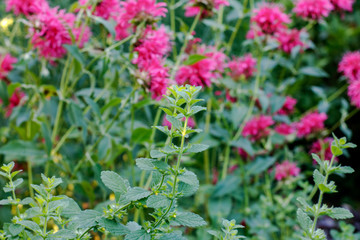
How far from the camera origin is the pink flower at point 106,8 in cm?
101

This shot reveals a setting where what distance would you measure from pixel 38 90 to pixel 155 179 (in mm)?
620

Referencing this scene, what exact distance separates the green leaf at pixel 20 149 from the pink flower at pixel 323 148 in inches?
34.2

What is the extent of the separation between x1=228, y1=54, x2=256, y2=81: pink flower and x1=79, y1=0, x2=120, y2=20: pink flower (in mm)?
454

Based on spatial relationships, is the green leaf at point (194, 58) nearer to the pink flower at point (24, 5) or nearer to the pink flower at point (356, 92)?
the pink flower at point (24, 5)

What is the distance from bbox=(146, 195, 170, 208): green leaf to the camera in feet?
1.59

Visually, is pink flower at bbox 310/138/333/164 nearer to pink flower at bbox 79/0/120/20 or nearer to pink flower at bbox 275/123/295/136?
pink flower at bbox 275/123/295/136

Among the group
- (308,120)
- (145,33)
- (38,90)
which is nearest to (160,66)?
(145,33)

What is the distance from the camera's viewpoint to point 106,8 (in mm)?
1019

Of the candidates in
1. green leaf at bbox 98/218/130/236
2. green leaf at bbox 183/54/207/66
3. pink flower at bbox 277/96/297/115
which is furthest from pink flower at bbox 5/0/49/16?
pink flower at bbox 277/96/297/115

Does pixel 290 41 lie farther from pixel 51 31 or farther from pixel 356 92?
pixel 51 31

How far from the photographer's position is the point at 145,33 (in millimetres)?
929

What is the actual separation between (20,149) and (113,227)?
62 cm

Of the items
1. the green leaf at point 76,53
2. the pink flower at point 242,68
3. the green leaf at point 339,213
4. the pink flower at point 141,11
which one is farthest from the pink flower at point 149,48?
the green leaf at point 339,213

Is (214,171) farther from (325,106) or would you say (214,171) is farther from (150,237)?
(150,237)
